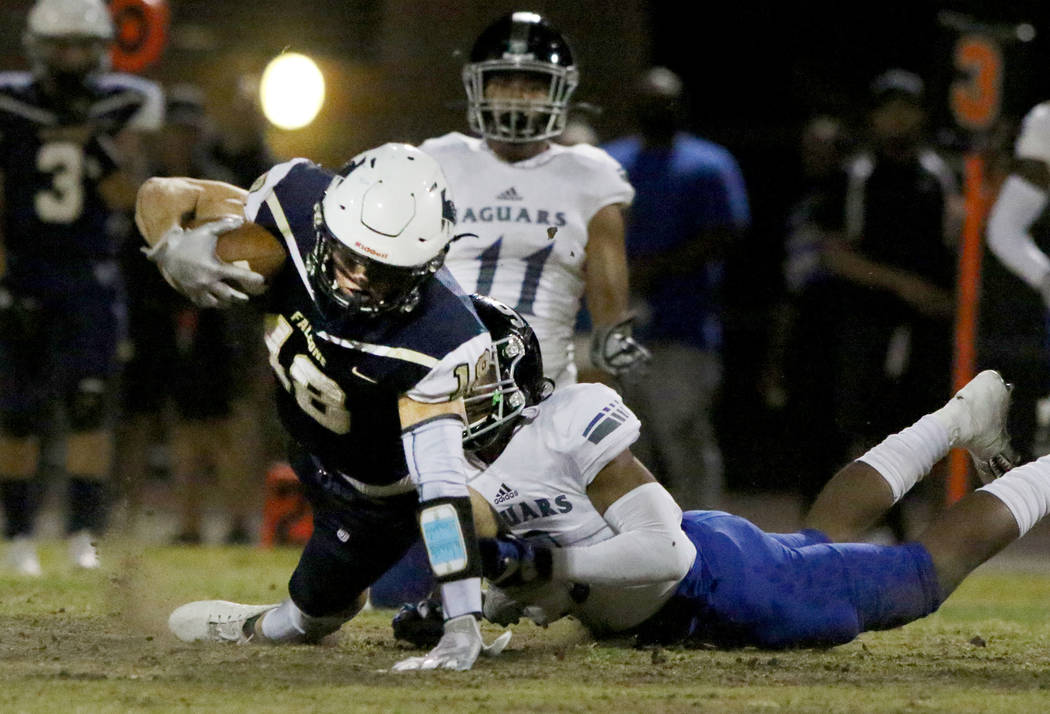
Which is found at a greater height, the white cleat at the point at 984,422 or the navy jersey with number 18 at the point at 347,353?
the navy jersey with number 18 at the point at 347,353

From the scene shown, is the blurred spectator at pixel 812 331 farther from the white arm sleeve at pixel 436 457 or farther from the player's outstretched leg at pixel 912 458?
the white arm sleeve at pixel 436 457

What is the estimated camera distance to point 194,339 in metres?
9.52

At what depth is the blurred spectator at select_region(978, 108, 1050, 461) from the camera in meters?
7.84

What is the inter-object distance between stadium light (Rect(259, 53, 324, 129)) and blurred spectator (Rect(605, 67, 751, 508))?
7.55 feet

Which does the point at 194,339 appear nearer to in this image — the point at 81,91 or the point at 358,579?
the point at 81,91

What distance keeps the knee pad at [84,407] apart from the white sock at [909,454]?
3797 millimetres

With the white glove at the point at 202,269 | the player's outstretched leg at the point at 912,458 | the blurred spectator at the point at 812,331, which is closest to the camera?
the white glove at the point at 202,269

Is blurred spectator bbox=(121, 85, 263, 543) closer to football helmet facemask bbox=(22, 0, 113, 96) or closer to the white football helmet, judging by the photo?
football helmet facemask bbox=(22, 0, 113, 96)

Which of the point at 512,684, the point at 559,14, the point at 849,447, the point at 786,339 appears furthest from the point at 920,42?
the point at 512,684

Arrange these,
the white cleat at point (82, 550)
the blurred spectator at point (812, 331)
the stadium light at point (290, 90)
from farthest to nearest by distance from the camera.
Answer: the stadium light at point (290, 90)
the blurred spectator at point (812, 331)
the white cleat at point (82, 550)

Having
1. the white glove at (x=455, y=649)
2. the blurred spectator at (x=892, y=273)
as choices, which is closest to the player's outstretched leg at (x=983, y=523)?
the white glove at (x=455, y=649)

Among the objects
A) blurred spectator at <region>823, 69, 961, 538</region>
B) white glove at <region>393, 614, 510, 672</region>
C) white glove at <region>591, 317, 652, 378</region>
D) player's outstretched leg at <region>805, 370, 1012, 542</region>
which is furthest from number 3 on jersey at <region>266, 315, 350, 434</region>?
blurred spectator at <region>823, 69, 961, 538</region>

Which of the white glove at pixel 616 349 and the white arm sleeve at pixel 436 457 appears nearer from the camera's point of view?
the white arm sleeve at pixel 436 457

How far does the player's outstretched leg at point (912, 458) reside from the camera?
215 inches
